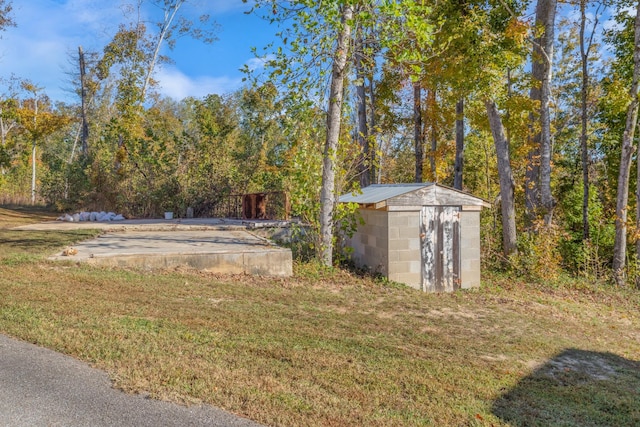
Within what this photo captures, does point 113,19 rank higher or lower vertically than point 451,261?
higher

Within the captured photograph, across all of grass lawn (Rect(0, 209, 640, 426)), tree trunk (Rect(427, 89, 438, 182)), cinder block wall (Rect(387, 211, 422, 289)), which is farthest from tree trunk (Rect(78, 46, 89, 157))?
cinder block wall (Rect(387, 211, 422, 289))

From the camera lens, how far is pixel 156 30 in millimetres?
20094

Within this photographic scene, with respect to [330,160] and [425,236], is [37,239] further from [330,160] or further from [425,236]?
[425,236]

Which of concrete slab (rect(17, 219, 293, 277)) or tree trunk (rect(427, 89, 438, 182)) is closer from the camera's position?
concrete slab (rect(17, 219, 293, 277))

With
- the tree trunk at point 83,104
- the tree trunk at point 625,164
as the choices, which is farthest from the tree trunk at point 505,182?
the tree trunk at point 83,104

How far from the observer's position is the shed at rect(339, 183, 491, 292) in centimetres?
735

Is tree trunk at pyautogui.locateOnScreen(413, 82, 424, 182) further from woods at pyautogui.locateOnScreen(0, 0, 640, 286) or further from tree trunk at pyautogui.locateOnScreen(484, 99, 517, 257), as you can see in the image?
tree trunk at pyautogui.locateOnScreen(484, 99, 517, 257)

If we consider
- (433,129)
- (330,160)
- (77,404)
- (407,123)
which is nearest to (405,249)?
(330,160)

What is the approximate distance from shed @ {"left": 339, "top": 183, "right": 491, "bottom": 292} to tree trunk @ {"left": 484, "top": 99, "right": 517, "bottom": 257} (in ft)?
10.6

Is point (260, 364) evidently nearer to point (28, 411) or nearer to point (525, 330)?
point (28, 411)

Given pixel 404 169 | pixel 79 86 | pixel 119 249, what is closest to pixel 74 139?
pixel 79 86

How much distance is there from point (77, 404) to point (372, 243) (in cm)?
596

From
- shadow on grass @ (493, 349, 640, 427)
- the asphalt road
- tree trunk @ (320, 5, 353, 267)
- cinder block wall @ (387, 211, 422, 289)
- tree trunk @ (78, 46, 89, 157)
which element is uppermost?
tree trunk @ (78, 46, 89, 157)

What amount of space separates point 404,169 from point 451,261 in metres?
16.9
